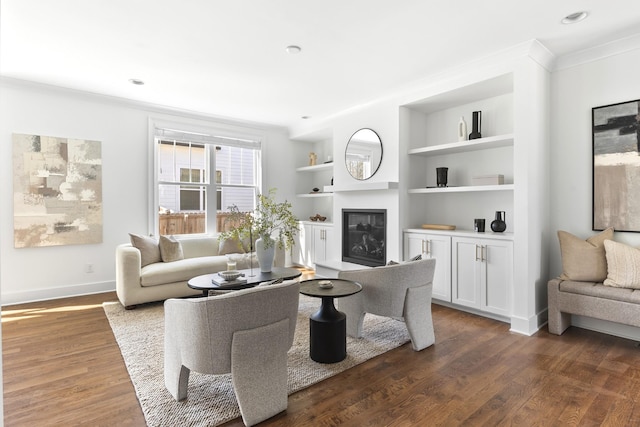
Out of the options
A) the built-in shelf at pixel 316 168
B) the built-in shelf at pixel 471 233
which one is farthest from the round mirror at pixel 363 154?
the built-in shelf at pixel 471 233

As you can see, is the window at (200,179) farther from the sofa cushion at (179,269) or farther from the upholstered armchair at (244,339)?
the upholstered armchair at (244,339)

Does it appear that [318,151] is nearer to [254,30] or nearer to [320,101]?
[320,101]

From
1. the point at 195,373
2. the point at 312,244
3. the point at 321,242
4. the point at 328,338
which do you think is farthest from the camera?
the point at 312,244

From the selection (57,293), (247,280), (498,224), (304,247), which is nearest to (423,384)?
(247,280)

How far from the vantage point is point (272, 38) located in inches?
123

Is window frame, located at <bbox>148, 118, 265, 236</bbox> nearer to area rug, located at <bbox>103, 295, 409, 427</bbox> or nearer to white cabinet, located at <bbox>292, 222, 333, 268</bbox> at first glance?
white cabinet, located at <bbox>292, 222, 333, 268</bbox>

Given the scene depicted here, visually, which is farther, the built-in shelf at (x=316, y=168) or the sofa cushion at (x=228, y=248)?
the built-in shelf at (x=316, y=168)

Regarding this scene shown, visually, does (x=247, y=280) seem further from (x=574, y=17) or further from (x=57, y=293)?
(x=574, y=17)

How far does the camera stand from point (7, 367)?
2623 millimetres

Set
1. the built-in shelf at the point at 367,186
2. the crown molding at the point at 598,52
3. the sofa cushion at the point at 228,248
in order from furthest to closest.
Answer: the sofa cushion at the point at 228,248 < the built-in shelf at the point at 367,186 < the crown molding at the point at 598,52

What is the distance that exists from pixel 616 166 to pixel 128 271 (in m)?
4.96

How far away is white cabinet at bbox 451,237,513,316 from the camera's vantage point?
348 centimetres

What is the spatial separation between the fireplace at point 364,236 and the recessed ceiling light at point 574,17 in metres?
2.63

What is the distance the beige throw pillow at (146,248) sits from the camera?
14.3 feet
